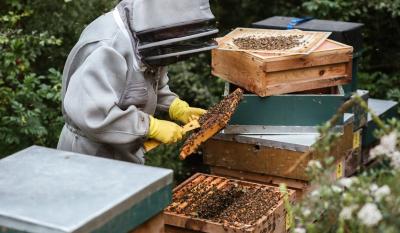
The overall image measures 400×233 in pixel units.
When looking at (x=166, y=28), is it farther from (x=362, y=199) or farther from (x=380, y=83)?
(x=380, y=83)

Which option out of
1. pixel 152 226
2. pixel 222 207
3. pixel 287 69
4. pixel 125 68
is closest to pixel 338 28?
pixel 287 69

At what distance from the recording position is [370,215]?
70.7 inches

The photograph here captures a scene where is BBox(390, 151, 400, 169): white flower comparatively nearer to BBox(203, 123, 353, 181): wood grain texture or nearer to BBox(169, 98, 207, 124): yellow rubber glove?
BBox(203, 123, 353, 181): wood grain texture

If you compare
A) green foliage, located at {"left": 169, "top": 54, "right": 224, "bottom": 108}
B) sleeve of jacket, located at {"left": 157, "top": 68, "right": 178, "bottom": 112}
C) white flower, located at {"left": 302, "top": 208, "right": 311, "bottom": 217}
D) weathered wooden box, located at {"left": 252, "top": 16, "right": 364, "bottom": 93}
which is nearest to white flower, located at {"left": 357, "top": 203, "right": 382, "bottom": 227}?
white flower, located at {"left": 302, "top": 208, "right": 311, "bottom": 217}

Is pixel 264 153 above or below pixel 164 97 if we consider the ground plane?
below

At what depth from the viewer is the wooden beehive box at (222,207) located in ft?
10.9

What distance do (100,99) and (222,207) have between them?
38.5 inches

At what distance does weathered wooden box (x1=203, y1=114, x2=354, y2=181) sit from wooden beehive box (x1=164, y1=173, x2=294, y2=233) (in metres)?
0.23

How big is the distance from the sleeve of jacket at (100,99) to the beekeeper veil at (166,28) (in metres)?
0.16

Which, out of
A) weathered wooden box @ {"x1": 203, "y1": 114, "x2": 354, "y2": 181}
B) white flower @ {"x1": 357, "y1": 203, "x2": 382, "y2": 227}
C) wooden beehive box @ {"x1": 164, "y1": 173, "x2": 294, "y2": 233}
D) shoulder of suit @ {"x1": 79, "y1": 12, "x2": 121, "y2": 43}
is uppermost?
shoulder of suit @ {"x1": 79, "y1": 12, "x2": 121, "y2": 43}

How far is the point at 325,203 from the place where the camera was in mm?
2000

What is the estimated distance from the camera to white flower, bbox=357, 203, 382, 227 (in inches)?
70.5

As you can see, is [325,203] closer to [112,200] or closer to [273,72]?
[112,200]

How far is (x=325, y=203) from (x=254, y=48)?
2.26 metres
